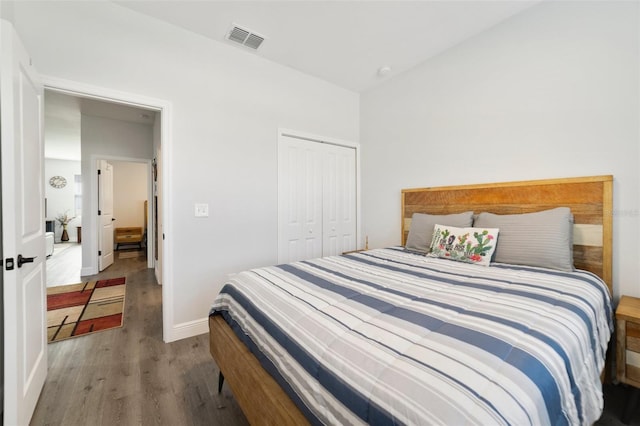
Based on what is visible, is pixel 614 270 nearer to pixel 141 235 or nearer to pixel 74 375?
pixel 74 375

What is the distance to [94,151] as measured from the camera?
4.54m

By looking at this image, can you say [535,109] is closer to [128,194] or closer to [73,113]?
[73,113]

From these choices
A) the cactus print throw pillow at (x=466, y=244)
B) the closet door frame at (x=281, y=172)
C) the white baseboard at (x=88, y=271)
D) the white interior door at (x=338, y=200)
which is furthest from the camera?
the white baseboard at (x=88, y=271)

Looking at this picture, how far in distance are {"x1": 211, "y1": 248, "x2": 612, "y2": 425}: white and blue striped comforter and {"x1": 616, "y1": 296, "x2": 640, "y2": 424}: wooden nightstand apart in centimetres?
7

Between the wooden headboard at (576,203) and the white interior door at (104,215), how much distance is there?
222 inches

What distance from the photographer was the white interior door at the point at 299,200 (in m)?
3.04

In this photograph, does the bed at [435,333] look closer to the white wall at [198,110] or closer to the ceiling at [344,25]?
the white wall at [198,110]

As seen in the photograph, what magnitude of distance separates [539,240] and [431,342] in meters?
1.53

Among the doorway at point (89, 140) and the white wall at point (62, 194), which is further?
the white wall at point (62, 194)

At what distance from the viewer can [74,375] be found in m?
1.87

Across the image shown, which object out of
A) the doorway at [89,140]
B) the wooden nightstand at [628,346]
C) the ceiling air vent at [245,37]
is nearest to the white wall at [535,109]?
the wooden nightstand at [628,346]

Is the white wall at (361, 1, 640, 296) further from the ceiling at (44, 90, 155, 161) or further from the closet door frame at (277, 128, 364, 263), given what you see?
the ceiling at (44, 90, 155, 161)

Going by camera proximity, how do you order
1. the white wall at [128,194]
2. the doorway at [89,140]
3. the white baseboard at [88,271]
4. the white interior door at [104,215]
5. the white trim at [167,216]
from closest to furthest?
the white trim at [167,216] < the doorway at [89,140] < the white baseboard at [88,271] < the white interior door at [104,215] < the white wall at [128,194]

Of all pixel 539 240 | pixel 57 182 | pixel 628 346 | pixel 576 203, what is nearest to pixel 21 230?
pixel 539 240
